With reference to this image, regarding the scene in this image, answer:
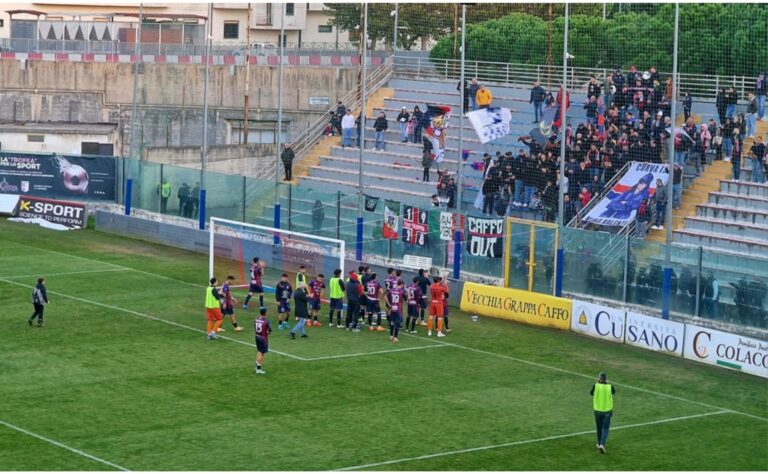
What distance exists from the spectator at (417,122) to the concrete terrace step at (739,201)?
44.2ft

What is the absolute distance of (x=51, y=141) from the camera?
68.7 metres

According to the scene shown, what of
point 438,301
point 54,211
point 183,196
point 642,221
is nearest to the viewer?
point 438,301

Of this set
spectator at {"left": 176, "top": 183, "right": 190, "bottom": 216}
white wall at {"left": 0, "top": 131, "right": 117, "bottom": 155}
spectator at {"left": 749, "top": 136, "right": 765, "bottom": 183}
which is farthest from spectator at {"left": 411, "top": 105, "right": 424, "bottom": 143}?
white wall at {"left": 0, "top": 131, "right": 117, "bottom": 155}

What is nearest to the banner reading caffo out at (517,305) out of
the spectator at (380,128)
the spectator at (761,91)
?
the spectator at (761,91)

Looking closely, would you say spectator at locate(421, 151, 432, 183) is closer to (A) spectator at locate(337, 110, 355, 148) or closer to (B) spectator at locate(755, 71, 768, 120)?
(A) spectator at locate(337, 110, 355, 148)

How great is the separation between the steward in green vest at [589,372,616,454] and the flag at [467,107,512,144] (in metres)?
21.5

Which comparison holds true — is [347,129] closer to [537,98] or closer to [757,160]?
[537,98]

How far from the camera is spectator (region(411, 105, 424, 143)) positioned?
54.2m

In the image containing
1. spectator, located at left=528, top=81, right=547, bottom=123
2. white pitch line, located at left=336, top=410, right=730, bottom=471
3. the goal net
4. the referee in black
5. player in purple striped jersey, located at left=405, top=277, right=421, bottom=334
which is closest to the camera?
white pitch line, located at left=336, top=410, right=730, bottom=471

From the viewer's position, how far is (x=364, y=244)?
4734cm

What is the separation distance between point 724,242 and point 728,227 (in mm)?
706

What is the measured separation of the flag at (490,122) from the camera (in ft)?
161

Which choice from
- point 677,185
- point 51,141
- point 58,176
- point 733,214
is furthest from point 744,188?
point 51,141

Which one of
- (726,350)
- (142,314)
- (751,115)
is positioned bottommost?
(142,314)
